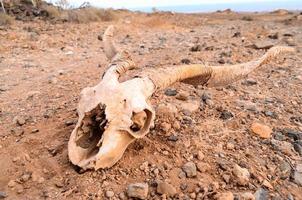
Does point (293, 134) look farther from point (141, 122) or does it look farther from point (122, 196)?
point (122, 196)

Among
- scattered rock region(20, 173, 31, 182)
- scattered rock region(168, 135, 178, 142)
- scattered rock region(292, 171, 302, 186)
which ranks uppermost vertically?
scattered rock region(168, 135, 178, 142)

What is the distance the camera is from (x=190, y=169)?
9.41ft

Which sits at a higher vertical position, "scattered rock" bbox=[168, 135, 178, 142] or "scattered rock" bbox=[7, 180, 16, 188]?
"scattered rock" bbox=[168, 135, 178, 142]

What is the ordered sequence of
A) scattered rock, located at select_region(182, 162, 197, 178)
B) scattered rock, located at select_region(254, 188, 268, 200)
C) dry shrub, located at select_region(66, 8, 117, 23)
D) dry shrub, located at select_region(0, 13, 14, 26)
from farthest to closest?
dry shrub, located at select_region(66, 8, 117, 23), dry shrub, located at select_region(0, 13, 14, 26), scattered rock, located at select_region(182, 162, 197, 178), scattered rock, located at select_region(254, 188, 268, 200)

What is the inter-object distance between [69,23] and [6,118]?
24.6 feet

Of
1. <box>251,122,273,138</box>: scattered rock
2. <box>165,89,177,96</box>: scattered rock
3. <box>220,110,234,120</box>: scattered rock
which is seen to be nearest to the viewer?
<box>251,122,273,138</box>: scattered rock

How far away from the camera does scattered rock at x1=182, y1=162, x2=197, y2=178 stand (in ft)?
9.32

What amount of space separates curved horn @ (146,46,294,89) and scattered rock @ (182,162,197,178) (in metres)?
0.62

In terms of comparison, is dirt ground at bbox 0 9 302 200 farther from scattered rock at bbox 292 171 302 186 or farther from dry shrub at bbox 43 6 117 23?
dry shrub at bbox 43 6 117 23

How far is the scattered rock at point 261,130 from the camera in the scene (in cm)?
342

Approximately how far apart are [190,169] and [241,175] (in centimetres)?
33

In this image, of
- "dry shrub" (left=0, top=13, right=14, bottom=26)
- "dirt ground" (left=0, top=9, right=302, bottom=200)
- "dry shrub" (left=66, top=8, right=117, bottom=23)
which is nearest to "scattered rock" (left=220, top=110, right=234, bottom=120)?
"dirt ground" (left=0, top=9, right=302, bottom=200)

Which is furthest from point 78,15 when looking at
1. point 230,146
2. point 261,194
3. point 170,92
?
point 261,194

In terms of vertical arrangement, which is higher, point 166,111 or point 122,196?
point 166,111
